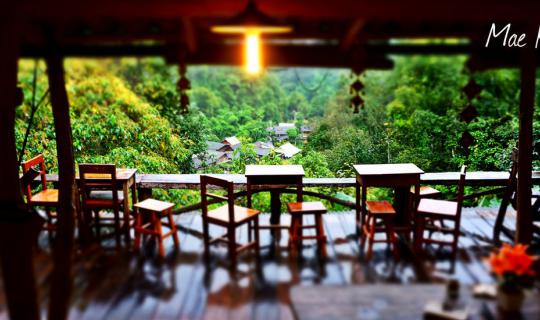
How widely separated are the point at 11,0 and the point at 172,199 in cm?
819

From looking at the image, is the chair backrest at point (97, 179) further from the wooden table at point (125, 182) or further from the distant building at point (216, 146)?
the distant building at point (216, 146)

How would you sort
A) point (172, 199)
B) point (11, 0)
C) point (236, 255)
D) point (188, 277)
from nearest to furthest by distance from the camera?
point (11, 0)
point (188, 277)
point (236, 255)
point (172, 199)

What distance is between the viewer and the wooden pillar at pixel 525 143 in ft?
16.0

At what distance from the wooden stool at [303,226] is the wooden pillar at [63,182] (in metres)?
2.37

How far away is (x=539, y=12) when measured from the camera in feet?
12.7

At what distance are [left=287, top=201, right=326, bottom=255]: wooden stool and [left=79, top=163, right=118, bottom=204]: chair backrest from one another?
200cm

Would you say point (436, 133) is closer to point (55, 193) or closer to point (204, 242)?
point (204, 242)

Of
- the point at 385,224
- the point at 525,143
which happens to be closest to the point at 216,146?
the point at 385,224

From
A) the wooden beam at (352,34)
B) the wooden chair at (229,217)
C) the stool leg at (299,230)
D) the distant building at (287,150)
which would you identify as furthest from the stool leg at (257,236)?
the distant building at (287,150)

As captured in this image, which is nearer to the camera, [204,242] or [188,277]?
[188,277]

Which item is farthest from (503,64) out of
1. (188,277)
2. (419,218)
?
(188,277)

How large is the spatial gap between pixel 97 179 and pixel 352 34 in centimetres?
334

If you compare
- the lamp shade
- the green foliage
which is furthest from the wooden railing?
the lamp shade

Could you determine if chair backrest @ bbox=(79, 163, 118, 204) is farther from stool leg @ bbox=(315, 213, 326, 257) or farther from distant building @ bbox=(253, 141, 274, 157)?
distant building @ bbox=(253, 141, 274, 157)
